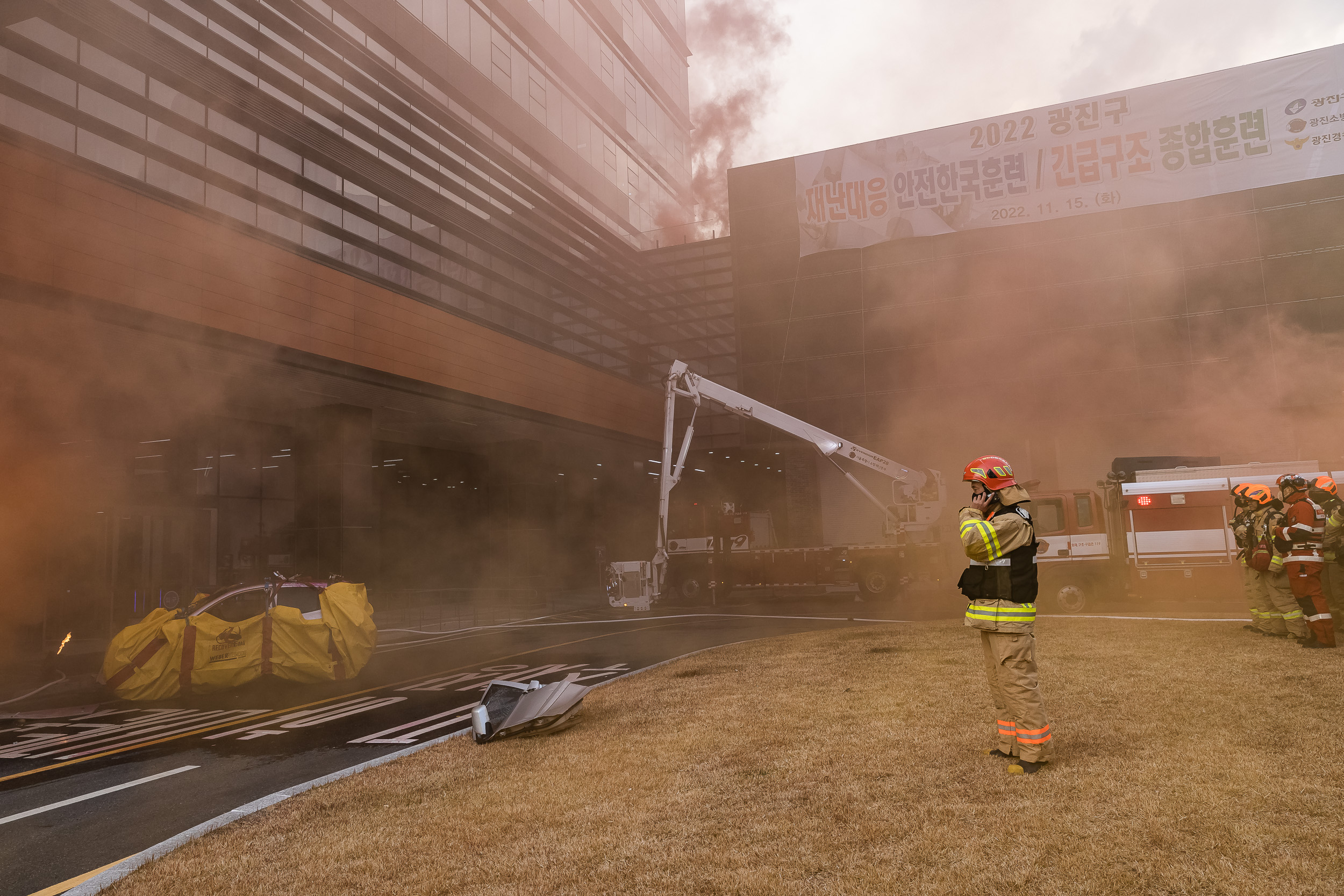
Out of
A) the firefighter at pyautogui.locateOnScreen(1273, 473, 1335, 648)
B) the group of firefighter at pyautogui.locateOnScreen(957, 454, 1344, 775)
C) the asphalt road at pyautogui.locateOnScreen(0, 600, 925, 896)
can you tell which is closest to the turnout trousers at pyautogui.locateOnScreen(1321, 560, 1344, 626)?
the firefighter at pyautogui.locateOnScreen(1273, 473, 1335, 648)

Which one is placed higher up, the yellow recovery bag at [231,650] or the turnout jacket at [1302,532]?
the turnout jacket at [1302,532]

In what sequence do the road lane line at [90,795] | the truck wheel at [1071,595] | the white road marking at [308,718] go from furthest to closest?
the truck wheel at [1071,595], the white road marking at [308,718], the road lane line at [90,795]

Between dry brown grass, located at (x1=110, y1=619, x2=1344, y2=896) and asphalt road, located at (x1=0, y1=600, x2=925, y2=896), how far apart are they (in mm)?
755

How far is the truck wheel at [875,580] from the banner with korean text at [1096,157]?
11.6 metres

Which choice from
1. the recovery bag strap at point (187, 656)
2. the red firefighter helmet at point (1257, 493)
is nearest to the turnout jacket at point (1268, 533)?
the red firefighter helmet at point (1257, 493)

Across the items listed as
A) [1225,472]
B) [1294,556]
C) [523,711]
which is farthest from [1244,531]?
[523,711]

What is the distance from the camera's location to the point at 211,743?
6.38 m

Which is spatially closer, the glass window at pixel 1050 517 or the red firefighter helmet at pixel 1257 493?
the red firefighter helmet at pixel 1257 493

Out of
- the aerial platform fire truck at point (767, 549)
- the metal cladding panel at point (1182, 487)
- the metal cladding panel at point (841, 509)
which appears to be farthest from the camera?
the metal cladding panel at point (841, 509)

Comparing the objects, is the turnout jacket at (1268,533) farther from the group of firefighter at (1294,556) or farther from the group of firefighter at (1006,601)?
the group of firefighter at (1006,601)

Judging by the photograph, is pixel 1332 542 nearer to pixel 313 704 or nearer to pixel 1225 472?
pixel 1225 472

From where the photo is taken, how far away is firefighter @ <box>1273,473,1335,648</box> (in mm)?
7969

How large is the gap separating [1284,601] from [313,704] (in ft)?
34.6

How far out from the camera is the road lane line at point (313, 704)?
581cm
